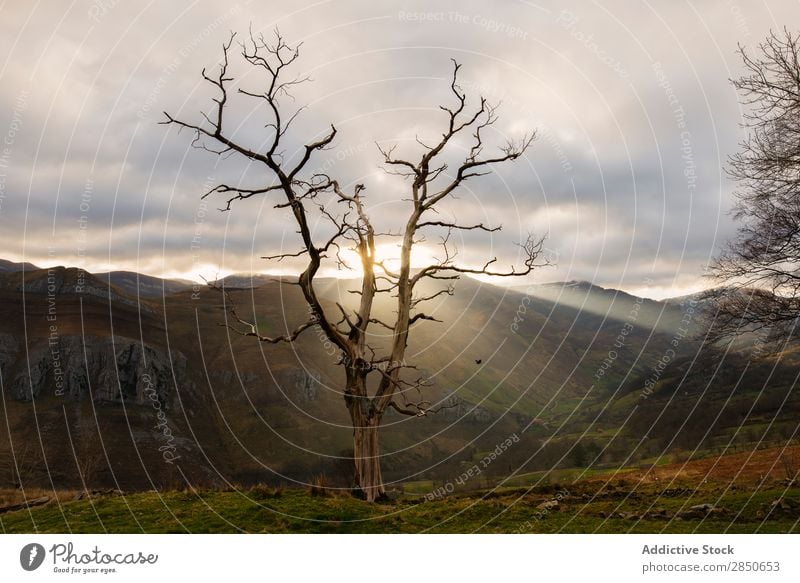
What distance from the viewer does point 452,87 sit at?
66.0ft

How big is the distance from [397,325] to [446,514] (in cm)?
736

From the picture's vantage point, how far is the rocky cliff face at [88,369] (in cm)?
17412

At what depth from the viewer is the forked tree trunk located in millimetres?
18647

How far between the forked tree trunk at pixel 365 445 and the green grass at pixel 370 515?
174 cm

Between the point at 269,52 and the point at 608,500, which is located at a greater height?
the point at 269,52
